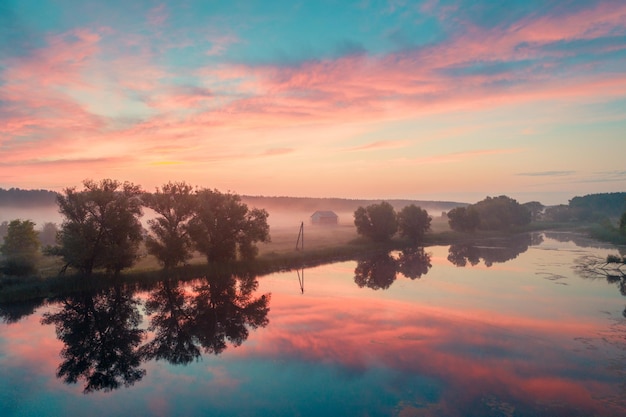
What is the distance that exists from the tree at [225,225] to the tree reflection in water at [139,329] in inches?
481

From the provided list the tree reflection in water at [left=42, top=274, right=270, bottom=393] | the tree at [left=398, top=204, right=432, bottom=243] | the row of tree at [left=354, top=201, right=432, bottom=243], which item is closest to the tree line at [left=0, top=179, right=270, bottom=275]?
the tree reflection in water at [left=42, top=274, right=270, bottom=393]

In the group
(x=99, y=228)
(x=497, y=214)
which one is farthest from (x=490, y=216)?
(x=99, y=228)

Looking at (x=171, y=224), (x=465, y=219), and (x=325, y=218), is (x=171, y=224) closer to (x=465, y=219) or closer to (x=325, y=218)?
(x=465, y=219)

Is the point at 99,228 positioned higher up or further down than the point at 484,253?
higher up

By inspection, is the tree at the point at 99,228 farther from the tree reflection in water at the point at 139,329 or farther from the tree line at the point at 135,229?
the tree reflection in water at the point at 139,329

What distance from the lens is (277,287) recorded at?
46.1m

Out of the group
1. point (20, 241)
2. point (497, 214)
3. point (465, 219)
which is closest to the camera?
point (20, 241)

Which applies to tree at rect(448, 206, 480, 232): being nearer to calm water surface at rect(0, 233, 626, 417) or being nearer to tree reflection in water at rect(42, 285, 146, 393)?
calm water surface at rect(0, 233, 626, 417)

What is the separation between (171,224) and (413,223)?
62021 mm

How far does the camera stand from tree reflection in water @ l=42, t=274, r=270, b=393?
22.9 metres

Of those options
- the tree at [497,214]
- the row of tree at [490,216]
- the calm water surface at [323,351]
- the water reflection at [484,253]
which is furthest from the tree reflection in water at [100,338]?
the tree at [497,214]

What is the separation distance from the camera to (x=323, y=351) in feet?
80.9

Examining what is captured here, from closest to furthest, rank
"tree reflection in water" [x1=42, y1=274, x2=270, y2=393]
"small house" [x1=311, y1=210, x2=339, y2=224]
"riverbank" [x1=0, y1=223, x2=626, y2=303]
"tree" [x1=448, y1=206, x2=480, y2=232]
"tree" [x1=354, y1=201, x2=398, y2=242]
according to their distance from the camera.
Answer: "tree reflection in water" [x1=42, y1=274, x2=270, y2=393] < "riverbank" [x1=0, y1=223, x2=626, y2=303] < "tree" [x1=354, y1=201, x2=398, y2=242] < "tree" [x1=448, y1=206, x2=480, y2=232] < "small house" [x1=311, y1=210, x2=339, y2=224]

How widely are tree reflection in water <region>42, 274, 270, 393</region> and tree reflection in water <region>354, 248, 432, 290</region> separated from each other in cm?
1479
